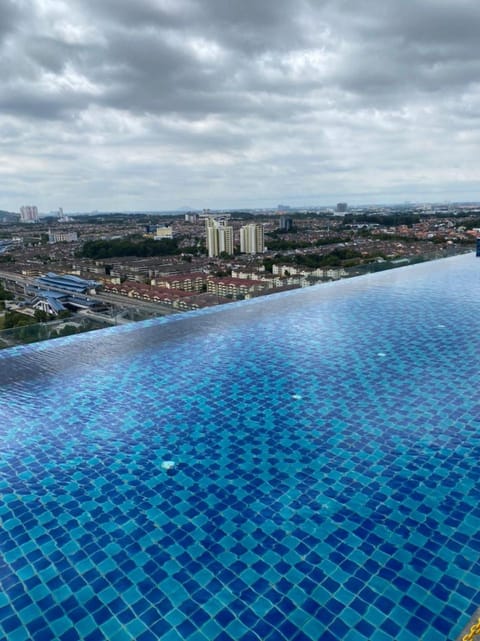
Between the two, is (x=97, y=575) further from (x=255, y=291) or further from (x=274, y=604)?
(x=255, y=291)

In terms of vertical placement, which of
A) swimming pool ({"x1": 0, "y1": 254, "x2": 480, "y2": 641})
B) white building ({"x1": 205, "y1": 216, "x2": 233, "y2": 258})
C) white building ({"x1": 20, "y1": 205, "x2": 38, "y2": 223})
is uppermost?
white building ({"x1": 20, "y1": 205, "x2": 38, "y2": 223})

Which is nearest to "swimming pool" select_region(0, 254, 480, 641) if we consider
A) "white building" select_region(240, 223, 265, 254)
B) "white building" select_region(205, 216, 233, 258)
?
"white building" select_region(205, 216, 233, 258)

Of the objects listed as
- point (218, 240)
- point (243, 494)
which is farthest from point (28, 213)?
point (243, 494)

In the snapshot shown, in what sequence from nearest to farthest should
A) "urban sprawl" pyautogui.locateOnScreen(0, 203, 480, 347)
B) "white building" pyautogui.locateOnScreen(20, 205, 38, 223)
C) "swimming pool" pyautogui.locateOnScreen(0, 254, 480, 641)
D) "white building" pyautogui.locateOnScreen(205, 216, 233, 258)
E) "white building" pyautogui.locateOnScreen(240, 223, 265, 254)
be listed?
"swimming pool" pyautogui.locateOnScreen(0, 254, 480, 641) → "urban sprawl" pyautogui.locateOnScreen(0, 203, 480, 347) → "white building" pyautogui.locateOnScreen(205, 216, 233, 258) → "white building" pyautogui.locateOnScreen(240, 223, 265, 254) → "white building" pyautogui.locateOnScreen(20, 205, 38, 223)

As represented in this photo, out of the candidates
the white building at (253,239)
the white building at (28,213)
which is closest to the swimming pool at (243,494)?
the white building at (253,239)

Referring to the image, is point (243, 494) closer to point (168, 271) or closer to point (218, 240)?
point (168, 271)

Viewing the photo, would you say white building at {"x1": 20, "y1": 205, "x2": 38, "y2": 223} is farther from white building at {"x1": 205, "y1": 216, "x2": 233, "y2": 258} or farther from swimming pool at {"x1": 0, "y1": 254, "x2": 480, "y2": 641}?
swimming pool at {"x1": 0, "y1": 254, "x2": 480, "y2": 641}
